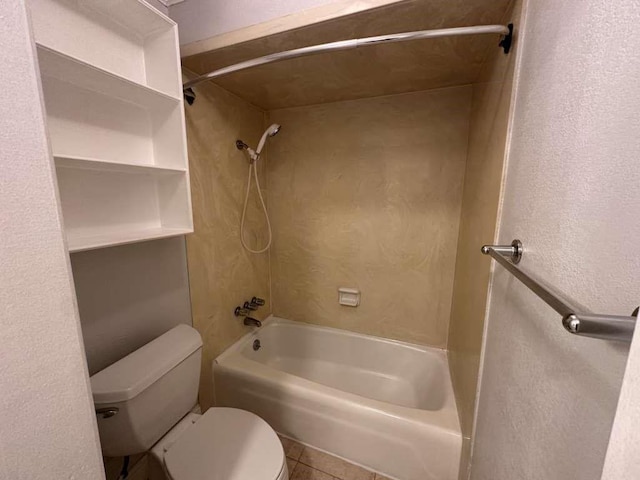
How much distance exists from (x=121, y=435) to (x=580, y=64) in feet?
5.11

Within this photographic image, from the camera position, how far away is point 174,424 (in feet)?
3.48

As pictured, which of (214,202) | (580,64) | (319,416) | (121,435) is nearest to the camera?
(580,64)

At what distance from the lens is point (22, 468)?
1.07 ft

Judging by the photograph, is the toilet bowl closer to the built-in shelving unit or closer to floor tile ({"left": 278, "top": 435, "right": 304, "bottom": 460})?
floor tile ({"left": 278, "top": 435, "right": 304, "bottom": 460})

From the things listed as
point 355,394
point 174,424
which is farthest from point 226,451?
point 355,394

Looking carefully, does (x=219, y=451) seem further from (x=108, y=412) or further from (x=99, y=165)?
(x=99, y=165)

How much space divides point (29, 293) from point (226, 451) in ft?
3.15

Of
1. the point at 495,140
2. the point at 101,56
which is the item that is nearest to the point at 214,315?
the point at 101,56

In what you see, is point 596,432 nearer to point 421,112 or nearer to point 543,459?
point 543,459

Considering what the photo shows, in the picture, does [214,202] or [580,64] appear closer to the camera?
[580,64]

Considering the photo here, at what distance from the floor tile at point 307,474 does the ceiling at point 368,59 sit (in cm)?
199

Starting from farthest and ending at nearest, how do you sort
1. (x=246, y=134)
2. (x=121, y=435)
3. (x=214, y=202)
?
(x=246, y=134)
(x=214, y=202)
(x=121, y=435)

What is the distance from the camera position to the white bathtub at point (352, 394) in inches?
45.2

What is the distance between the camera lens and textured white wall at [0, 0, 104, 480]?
0.30 m
